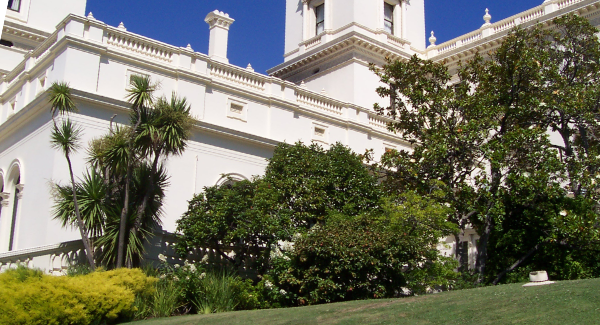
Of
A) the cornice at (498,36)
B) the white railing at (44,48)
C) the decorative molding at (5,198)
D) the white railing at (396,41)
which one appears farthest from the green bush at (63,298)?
the white railing at (396,41)

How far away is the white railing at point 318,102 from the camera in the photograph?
2583cm

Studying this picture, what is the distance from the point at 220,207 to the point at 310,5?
22755 millimetres

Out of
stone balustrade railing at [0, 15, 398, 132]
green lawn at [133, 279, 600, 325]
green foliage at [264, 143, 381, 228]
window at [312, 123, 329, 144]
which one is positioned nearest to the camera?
green lawn at [133, 279, 600, 325]

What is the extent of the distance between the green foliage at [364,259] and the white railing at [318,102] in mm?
10010

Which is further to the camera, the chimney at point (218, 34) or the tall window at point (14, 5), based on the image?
the tall window at point (14, 5)

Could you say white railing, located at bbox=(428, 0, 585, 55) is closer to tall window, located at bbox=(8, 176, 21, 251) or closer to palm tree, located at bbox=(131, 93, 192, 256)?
palm tree, located at bbox=(131, 93, 192, 256)

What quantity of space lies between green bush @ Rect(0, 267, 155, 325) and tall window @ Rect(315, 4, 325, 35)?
26238mm

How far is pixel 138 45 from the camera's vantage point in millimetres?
21719

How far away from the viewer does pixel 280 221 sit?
17219 millimetres

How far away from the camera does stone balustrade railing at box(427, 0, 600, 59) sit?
99.3ft

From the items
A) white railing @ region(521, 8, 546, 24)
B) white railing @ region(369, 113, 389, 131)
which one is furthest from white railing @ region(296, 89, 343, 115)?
white railing @ region(521, 8, 546, 24)

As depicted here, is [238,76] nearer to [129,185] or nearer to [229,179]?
[229,179]

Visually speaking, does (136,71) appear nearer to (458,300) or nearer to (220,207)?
(220,207)

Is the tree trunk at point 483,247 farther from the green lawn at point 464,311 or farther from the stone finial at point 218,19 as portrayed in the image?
the stone finial at point 218,19
